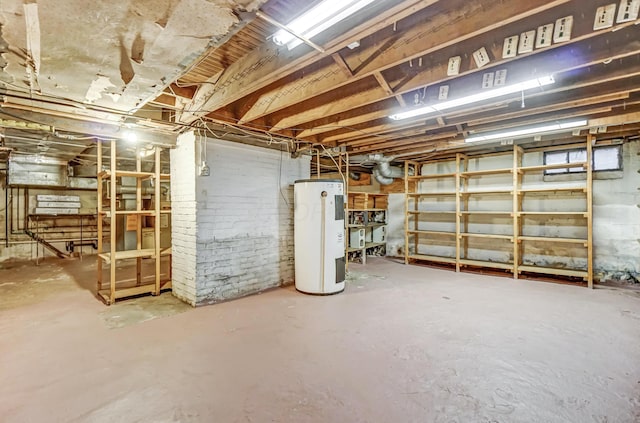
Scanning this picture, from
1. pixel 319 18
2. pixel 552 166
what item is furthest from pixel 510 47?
pixel 552 166

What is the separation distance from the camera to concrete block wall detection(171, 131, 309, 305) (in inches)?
142

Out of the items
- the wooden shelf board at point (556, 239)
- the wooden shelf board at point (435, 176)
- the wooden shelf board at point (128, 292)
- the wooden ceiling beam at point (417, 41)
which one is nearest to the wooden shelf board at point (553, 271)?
the wooden shelf board at point (556, 239)

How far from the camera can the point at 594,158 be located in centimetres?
474

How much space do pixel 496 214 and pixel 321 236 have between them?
3544 mm

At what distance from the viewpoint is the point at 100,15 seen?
4.55 feet

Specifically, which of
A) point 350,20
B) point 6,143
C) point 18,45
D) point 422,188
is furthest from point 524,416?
point 6,143

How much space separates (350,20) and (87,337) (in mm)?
3336

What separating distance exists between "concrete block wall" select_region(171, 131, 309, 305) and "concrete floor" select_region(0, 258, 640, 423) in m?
0.32

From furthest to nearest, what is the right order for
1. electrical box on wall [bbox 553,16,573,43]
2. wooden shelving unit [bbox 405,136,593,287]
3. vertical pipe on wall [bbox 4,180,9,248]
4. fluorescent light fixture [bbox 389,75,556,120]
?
vertical pipe on wall [bbox 4,180,9,248], wooden shelving unit [bbox 405,136,593,287], fluorescent light fixture [bbox 389,75,556,120], electrical box on wall [bbox 553,16,573,43]

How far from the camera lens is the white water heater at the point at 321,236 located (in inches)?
158

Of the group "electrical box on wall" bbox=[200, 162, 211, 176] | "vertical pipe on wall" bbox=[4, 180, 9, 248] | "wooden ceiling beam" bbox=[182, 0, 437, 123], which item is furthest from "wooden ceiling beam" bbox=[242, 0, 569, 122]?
"vertical pipe on wall" bbox=[4, 180, 9, 248]

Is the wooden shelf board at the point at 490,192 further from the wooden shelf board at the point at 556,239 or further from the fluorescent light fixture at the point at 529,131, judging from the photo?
the fluorescent light fixture at the point at 529,131

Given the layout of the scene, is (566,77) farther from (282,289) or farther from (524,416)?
(282,289)

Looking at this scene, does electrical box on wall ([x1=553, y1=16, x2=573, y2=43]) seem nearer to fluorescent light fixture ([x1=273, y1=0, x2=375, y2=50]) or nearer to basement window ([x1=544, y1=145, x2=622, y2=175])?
fluorescent light fixture ([x1=273, y1=0, x2=375, y2=50])
